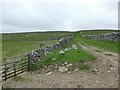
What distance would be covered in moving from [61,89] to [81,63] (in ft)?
20.0

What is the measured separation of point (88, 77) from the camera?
21703 millimetres

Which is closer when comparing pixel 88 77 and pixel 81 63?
pixel 88 77

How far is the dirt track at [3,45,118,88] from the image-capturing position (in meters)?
20.1

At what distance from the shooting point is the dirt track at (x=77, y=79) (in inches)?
792

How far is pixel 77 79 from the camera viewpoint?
842 inches

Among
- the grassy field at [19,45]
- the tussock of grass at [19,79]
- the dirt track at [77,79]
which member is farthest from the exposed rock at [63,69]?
the grassy field at [19,45]

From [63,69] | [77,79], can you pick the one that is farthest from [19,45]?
[77,79]

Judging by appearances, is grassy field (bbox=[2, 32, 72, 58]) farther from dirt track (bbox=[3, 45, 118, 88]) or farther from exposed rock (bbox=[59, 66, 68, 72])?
dirt track (bbox=[3, 45, 118, 88])

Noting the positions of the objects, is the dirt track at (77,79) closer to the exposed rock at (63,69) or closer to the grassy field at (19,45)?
the exposed rock at (63,69)

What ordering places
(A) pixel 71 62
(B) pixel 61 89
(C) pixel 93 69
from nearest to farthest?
(B) pixel 61 89 → (C) pixel 93 69 → (A) pixel 71 62

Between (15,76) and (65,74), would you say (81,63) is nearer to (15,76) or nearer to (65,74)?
(65,74)

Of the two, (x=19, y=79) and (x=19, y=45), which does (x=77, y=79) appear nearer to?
(x=19, y=79)

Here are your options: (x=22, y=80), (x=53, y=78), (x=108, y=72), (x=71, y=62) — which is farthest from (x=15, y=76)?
(x=108, y=72)

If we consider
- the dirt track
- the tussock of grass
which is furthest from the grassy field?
the dirt track
